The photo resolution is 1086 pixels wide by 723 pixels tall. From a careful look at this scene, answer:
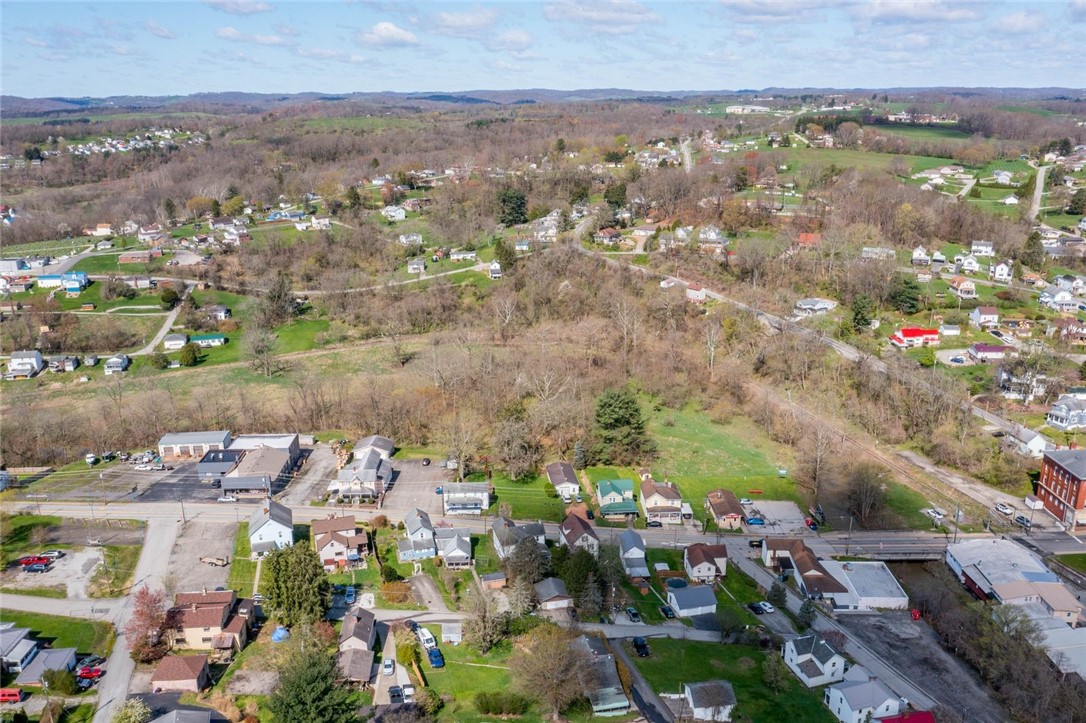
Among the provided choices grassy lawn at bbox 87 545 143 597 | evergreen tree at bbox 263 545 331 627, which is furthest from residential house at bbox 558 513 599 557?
grassy lawn at bbox 87 545 143 597

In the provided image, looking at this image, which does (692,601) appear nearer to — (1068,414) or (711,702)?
(711,702)

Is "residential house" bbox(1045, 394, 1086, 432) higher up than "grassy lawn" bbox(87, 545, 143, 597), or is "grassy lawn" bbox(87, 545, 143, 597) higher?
"residential house" bbox(1045, 394, 1086, 432)

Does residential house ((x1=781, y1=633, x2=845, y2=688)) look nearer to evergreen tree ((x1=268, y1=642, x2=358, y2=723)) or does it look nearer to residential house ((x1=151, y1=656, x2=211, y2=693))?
evergreen tree ((x1=268, y1=642, x2=358, y2=723))

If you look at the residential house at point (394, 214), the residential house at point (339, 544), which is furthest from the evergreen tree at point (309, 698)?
the residential house at point (394, 214)

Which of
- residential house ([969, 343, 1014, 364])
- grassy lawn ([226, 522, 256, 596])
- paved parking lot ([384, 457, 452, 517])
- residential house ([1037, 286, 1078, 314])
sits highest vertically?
residential house ([1037, 286, 1078, 314])

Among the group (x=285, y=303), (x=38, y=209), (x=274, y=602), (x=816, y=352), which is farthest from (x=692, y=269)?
(x=38, y=209)

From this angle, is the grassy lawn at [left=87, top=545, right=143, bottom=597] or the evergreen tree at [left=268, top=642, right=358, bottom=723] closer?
the evergreen tree at [left=268, top=642, right=358, bottom=723]
